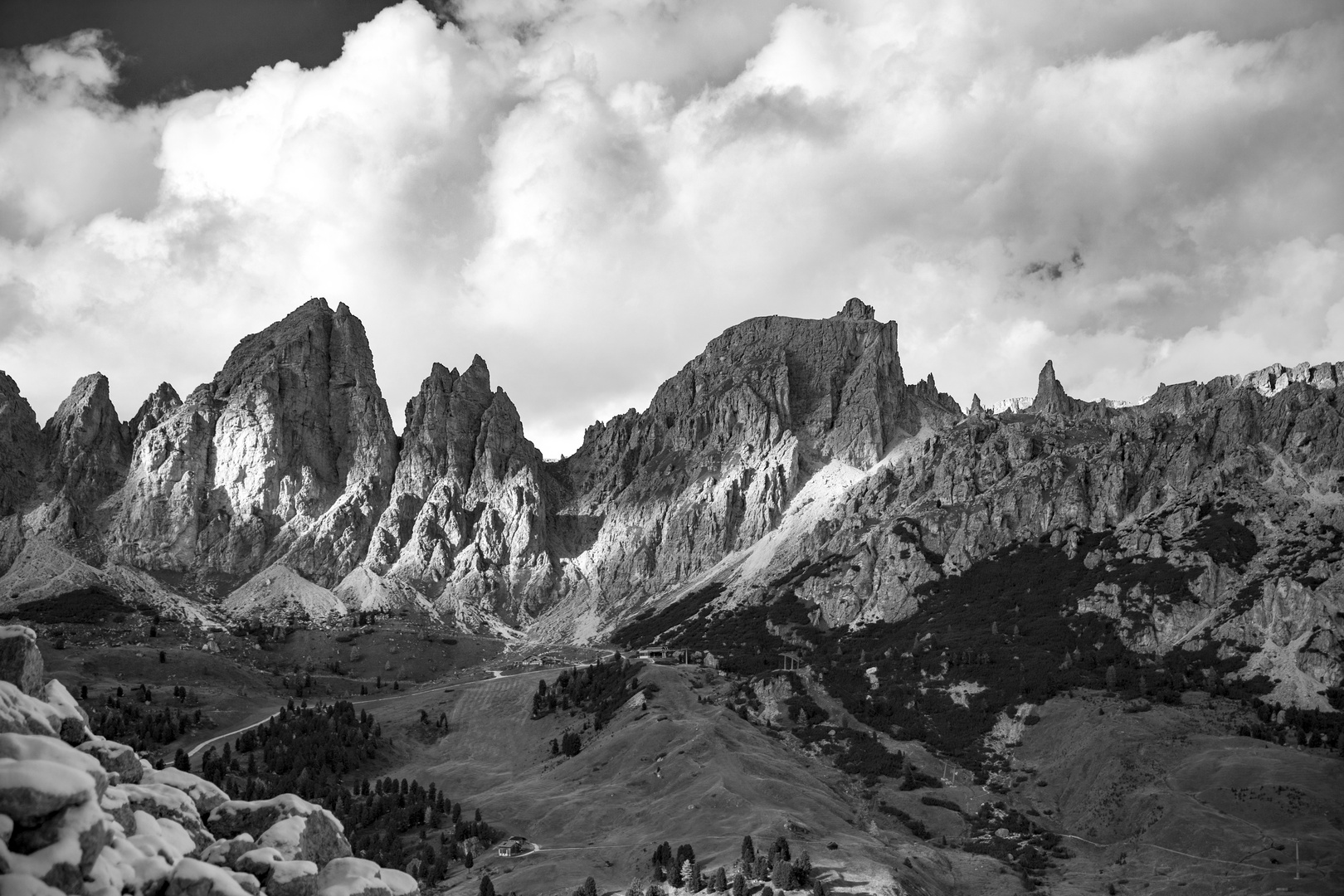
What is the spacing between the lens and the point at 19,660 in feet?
138

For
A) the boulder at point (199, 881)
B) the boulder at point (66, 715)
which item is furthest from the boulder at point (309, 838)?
the boulder at point (66, 715)

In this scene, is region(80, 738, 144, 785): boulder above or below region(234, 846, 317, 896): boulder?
above

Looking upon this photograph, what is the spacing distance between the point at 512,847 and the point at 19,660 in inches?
3879

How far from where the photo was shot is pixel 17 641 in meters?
42.3

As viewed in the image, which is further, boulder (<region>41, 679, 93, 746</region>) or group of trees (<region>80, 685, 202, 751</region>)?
group of trees (<region>80, 685, 202, 751</region>)

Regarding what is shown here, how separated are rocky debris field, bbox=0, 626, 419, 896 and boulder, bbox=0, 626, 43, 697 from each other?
0.05m

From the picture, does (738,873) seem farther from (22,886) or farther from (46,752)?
(22,886)

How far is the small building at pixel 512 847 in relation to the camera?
12918cm

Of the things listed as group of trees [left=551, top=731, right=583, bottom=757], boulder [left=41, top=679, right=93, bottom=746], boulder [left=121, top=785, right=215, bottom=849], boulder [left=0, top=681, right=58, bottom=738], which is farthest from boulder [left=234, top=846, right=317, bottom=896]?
group of trees [left=551, top=731, right=583, bottom=757]

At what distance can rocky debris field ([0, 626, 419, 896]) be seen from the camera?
2794 centimetres

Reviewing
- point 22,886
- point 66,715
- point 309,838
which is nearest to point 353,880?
point 309,838

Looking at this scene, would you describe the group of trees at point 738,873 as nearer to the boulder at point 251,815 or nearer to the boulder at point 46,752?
the boulder at point 251,815

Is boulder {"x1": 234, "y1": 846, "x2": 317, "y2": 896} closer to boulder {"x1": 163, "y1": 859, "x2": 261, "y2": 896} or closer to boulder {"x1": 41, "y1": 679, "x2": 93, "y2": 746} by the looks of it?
boulder {"x1": 163, "y1": 859, "x2": 261, "y2": 896}

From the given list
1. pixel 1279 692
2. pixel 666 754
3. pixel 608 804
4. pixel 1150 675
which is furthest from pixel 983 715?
pixel 608 804
